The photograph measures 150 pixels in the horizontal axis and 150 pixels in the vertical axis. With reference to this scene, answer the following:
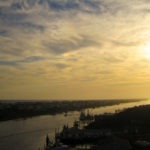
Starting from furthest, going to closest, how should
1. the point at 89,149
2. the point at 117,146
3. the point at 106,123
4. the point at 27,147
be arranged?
1. the point at 106,123
2. the point at 27,147
3. the point at 89,149
4. the point at 117,146

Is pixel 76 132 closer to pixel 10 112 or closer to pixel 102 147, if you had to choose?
pixel 102 147

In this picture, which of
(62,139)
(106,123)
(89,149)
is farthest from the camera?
(106,123)

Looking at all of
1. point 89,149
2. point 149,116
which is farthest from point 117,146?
point 149,116

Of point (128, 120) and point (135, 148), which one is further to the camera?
point (128, 120)

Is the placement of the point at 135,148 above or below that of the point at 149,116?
below

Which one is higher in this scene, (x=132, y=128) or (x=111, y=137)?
(x=132, y=128)

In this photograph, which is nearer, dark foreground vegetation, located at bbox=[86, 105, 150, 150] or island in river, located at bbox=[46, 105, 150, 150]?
island in river, located at bbox=[46, 105, 150, 150]

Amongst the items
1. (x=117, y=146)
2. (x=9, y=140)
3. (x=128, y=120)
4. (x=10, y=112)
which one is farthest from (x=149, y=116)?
(x=10, y=112)

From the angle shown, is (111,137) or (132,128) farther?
(132,128)

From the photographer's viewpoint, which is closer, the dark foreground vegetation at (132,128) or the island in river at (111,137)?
the island in river at (111,137)
